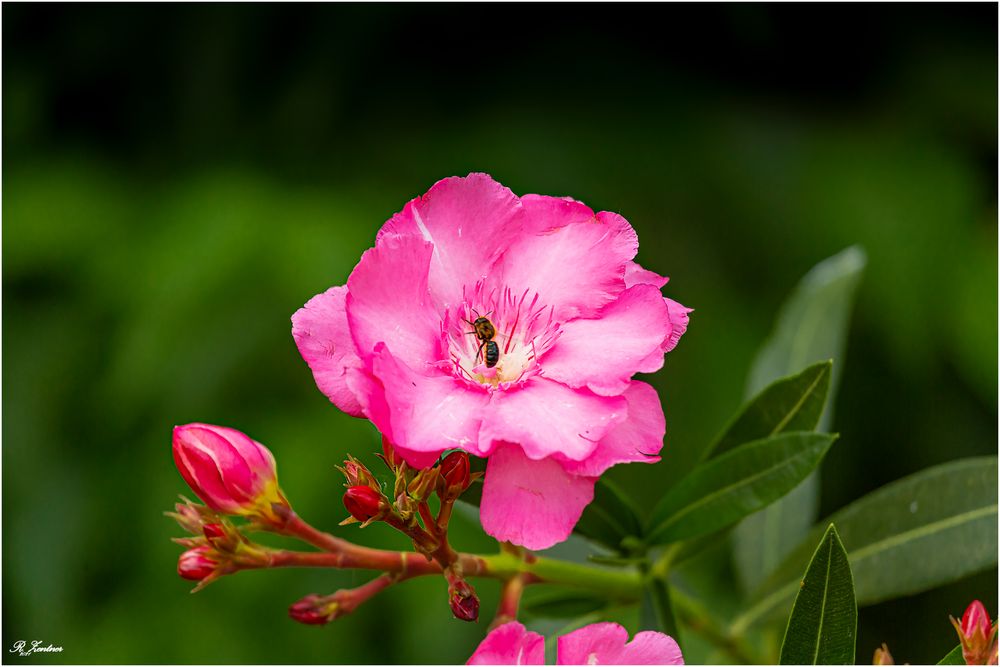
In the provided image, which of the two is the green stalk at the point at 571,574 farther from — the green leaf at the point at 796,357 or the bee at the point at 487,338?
the green leaf at the point at 796,357

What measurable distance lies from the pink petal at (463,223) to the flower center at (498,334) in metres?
0.02

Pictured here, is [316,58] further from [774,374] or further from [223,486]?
[223,486]

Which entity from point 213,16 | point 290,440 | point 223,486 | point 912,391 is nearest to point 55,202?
point 213,16

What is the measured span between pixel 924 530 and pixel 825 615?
313 millimetres

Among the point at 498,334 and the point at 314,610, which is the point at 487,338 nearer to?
the point at 498,334

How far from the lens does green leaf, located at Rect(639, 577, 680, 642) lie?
905mm

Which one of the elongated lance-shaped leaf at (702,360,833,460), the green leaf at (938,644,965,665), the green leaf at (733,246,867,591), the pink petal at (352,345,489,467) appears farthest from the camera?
the green leaf at (733,246,867,591)

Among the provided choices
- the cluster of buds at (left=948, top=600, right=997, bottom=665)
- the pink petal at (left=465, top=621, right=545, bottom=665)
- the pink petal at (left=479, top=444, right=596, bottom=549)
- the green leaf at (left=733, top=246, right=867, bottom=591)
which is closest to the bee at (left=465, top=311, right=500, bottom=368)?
the pink petal at (left=479, top=444, right=596, bottom=549)

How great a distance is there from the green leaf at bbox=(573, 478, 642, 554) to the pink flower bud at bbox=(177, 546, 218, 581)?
1.15 feet

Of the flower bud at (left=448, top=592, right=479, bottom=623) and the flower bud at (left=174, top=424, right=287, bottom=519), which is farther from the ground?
the flower bud at (left=174, top=424, right=287, bottom=519)

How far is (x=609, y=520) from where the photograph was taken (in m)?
0.94

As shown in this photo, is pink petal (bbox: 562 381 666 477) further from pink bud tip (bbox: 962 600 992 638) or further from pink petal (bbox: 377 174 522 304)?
pink bud tip (bbox: 962 600 992 638)

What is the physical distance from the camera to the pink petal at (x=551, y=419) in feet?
2.23

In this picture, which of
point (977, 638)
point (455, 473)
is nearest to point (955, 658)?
point (977, 638)
